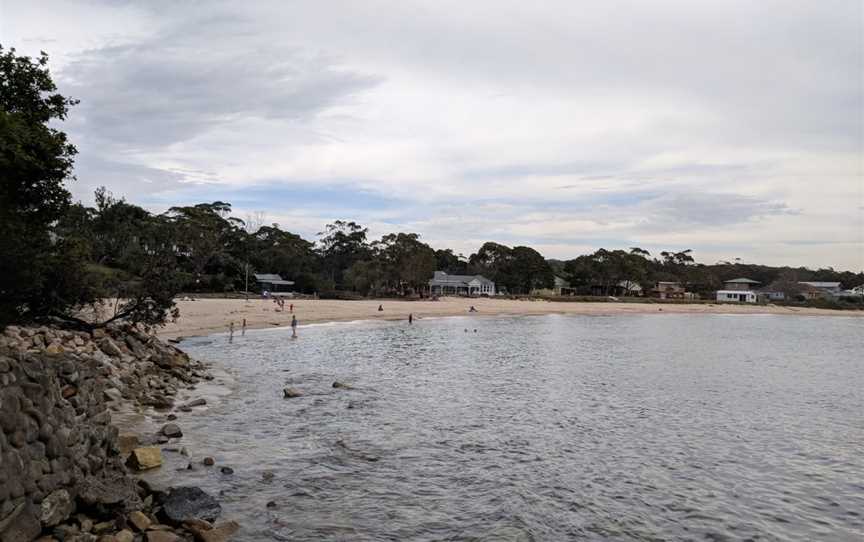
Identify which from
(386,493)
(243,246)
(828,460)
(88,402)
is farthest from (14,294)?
(243,246)

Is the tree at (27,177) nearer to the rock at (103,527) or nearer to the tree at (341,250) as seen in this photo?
the rock at (103,527)

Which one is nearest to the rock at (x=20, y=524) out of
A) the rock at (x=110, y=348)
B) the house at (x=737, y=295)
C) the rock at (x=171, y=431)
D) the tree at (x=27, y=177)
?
the rock at (x=171, y=431)

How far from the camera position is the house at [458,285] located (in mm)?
118062

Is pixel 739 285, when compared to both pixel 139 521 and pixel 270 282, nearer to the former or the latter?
pixel 270 282

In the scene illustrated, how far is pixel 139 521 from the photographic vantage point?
810 cm

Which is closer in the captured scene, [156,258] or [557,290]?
[156,258]

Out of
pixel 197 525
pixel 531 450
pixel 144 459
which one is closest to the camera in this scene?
pixel 197 525

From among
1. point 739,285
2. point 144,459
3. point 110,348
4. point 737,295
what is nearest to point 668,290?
point 737,295

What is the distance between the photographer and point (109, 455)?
9812 mm

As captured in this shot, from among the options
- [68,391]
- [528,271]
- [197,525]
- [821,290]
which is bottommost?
[197,525]

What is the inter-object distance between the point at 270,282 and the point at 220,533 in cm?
8271

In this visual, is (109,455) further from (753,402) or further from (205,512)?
(753,402)

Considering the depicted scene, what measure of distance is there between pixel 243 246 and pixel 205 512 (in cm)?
9027

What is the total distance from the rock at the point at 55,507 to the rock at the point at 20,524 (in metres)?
0.15
